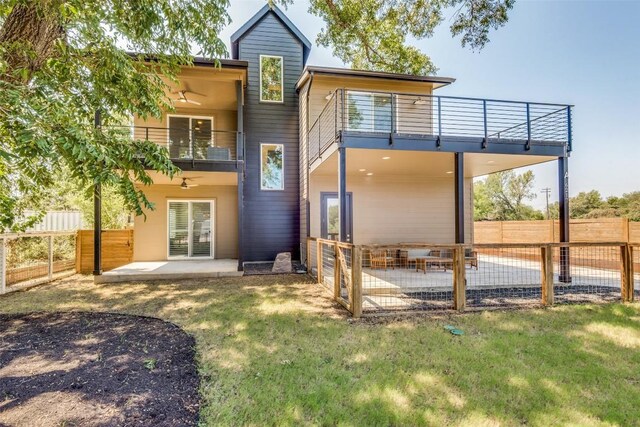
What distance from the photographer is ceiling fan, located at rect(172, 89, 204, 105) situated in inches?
374

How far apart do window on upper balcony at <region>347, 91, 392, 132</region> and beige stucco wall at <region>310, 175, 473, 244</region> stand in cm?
157

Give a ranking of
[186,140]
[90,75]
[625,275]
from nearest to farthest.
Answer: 1. [90,75]
2. [625,275]
3. [186,140]

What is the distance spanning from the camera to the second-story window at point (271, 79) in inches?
419

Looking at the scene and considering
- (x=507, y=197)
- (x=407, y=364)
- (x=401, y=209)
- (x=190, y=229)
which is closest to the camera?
(x=407, y=364)

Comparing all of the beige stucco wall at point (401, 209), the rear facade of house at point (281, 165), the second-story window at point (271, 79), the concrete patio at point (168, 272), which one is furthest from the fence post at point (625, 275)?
the second-story window at point (271, 79)

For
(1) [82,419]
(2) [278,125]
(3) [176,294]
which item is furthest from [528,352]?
(2) [278,125]

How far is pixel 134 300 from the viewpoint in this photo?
6.12 meters

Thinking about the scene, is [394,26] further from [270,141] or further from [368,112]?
[270,141]

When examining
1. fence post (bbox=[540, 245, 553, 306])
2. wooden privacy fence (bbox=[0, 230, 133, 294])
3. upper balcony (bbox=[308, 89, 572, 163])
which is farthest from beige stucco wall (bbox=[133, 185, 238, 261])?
fence post (bbox=[540, 245, 553, 306])

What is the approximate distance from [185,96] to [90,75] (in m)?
4.44

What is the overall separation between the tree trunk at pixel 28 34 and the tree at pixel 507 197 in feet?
136

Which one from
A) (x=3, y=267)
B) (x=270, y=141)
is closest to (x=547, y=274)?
(x=270, y=141)

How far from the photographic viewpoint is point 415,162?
8352mm

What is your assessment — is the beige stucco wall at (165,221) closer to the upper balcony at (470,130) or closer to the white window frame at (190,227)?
the white window frame at (190,227)
